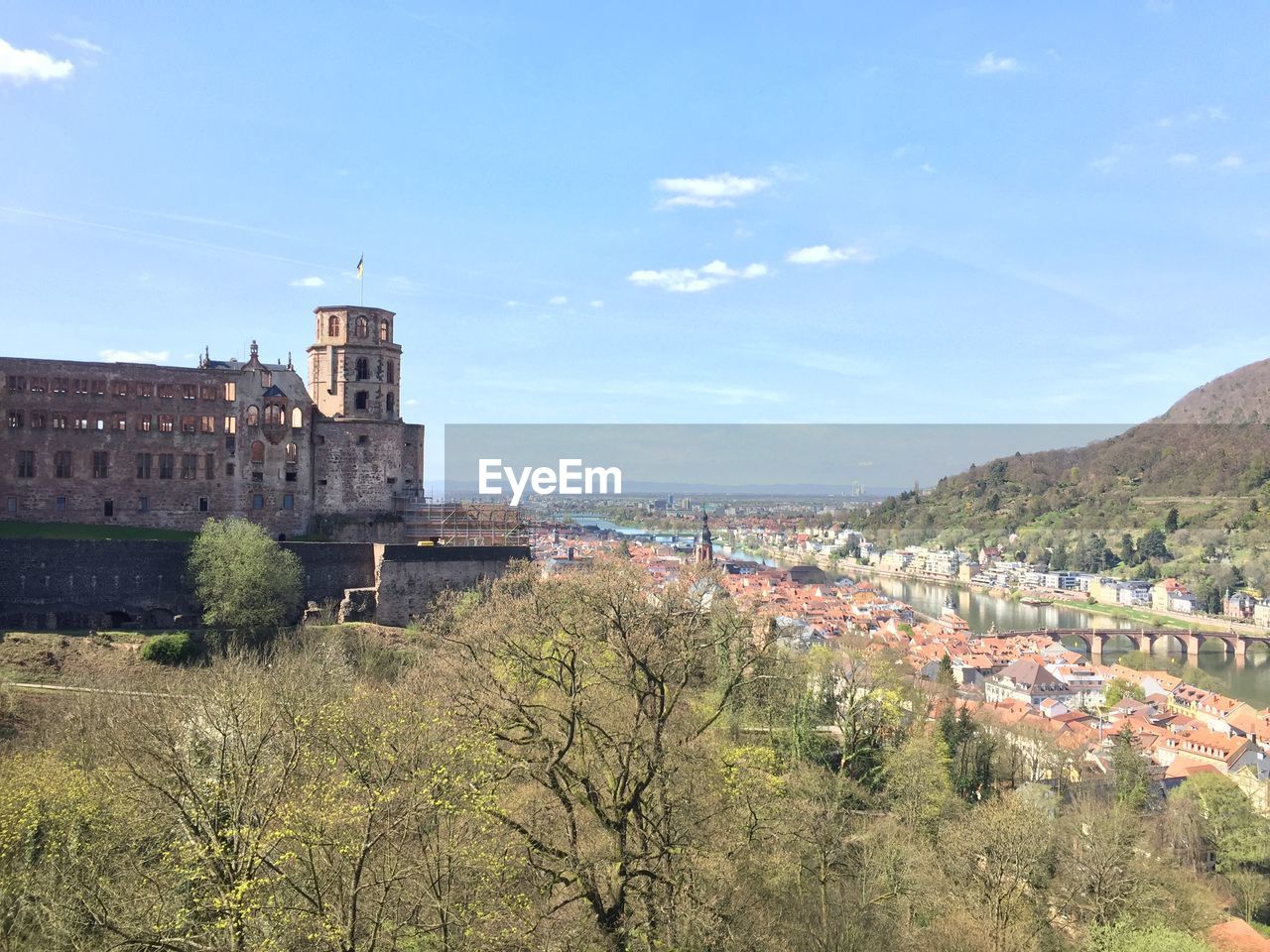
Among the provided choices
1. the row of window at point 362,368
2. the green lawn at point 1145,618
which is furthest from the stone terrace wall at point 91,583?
the green lawn at point 1145,618

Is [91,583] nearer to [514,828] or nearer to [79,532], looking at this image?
[79,532]

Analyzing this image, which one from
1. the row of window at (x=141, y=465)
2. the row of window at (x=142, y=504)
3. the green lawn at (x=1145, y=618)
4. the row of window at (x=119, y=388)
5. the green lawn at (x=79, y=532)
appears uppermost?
the row of window at (x=119, y=388)

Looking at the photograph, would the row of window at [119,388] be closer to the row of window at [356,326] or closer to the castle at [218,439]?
the castle at [218,439]

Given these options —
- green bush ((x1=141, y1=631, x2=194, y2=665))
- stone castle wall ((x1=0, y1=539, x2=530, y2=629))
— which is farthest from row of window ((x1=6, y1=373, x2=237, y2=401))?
green bush ((x1=141, y1=631, x2=194, y2=665))

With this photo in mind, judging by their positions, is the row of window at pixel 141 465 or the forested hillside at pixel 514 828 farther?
the row of window at pixel 141 465

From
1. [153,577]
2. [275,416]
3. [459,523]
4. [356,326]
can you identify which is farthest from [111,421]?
[459,523]

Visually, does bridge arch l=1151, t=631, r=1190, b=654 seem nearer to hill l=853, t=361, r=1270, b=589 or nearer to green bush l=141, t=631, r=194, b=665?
hill l=853, t=361, r=1270, b=589

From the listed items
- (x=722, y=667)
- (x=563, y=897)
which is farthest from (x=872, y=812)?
(x=563, y=897)
